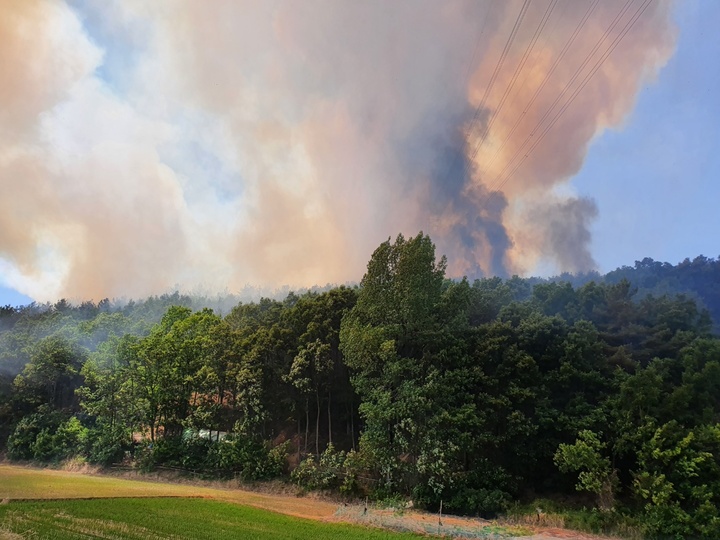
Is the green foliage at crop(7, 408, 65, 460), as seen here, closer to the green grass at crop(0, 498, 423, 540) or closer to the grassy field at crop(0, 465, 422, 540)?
the grassy field at crop(0, 465, 422, 540)

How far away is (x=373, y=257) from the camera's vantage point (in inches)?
1539

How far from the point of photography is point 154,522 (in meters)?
22.7

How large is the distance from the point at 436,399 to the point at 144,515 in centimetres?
2099

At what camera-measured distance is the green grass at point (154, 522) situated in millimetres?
19989

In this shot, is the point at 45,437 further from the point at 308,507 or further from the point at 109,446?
the point at 308,507

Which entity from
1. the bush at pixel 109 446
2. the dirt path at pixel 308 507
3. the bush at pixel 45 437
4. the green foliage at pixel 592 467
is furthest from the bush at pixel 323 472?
the bush at pixel 45 437

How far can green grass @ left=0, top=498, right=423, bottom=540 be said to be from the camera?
19989 mm

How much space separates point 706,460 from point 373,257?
88.2 ft

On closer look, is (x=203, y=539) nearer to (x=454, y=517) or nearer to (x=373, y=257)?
(x=454, y=517)

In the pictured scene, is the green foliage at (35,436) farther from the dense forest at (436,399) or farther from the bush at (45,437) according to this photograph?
the dense forest at (436,399)

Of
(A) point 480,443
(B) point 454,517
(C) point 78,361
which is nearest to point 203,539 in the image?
(B) point 454,517

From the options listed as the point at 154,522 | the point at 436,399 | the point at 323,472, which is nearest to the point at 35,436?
the point at 323,472

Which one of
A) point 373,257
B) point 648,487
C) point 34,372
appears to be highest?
point 373,257

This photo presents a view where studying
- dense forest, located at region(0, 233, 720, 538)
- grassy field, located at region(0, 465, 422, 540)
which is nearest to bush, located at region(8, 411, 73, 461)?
dense forest, located at region(0, 233, 720, 538)
